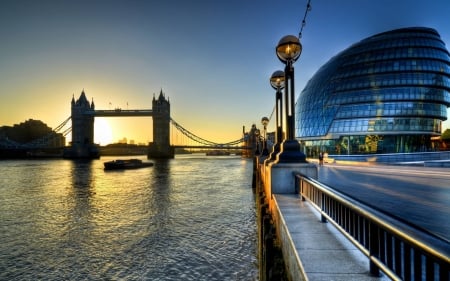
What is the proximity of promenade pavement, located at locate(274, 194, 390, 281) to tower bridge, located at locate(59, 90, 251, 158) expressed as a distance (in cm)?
13080

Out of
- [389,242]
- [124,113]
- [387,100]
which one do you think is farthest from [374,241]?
[124,113]

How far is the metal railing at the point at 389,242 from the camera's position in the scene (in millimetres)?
1740

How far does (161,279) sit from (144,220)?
28.5ft

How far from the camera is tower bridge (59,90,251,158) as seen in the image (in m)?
145

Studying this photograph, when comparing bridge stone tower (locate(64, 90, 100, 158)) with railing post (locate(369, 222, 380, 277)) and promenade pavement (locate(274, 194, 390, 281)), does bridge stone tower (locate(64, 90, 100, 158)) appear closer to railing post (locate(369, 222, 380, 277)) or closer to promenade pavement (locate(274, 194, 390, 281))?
promenade pavement (locate(274, 194, 390, 281))

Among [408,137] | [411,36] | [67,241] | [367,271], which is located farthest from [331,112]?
[367,271]

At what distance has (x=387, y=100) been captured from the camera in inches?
2438

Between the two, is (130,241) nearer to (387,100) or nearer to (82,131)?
(387,100)

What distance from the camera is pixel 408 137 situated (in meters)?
62.3

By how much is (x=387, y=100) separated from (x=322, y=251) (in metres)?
68.7

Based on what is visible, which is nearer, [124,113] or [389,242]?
[389,242]

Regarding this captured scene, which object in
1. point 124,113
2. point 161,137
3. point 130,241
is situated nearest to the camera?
point 130,241

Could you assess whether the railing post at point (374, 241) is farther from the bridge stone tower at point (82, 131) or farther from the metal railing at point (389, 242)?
the bridge stone tower at point (82, 131)

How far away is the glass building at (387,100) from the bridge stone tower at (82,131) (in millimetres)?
123867
